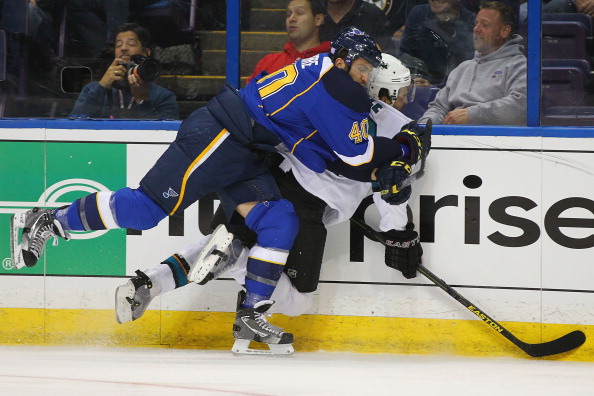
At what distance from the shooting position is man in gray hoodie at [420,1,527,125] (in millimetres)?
3537

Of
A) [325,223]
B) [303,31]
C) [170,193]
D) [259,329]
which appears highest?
[303,31]

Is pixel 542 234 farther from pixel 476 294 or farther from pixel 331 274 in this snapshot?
pixel 331 274

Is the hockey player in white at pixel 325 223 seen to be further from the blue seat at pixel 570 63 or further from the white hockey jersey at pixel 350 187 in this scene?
the blue seat at pixel 570 63

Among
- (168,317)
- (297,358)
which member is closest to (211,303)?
(168,317)

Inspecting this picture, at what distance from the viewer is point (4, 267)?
3.82m

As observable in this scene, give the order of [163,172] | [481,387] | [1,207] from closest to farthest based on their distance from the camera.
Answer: [481,387], [163,172], [1,207]

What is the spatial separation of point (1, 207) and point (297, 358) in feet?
4.45

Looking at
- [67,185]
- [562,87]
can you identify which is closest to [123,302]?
[67,185]

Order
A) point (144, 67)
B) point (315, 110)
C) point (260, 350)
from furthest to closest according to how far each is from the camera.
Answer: point (144, 67), point (260, 350), point (315, 110)

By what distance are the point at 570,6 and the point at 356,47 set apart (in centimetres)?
84

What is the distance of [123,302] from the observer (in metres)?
3.44

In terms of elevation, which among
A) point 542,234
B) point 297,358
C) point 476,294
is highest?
point 542,234

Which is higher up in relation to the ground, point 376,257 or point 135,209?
point 135,209

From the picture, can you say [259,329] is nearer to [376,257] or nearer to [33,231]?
[376,257]
